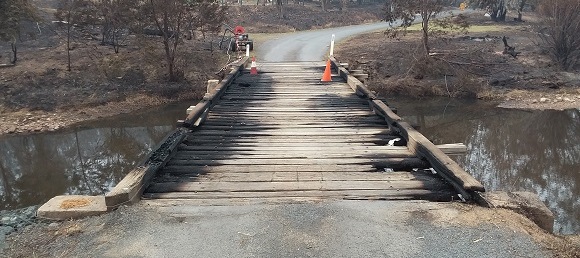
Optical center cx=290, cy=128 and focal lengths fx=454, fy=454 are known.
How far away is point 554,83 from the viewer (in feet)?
71.8

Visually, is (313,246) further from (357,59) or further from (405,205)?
(357,59)

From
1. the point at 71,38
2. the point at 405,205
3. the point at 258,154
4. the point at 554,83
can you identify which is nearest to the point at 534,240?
the point at 405,205

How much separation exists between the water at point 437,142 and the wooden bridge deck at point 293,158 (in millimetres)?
4297

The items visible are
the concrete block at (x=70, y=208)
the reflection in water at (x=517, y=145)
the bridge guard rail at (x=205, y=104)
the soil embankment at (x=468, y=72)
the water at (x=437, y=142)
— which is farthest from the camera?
the soil embankment at (x=468, y=72)

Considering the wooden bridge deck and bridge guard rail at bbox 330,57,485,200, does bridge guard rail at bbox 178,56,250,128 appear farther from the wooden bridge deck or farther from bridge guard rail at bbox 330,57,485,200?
bridge guard rail at bbox 330,57,485,200

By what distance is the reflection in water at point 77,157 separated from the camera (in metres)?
11.8

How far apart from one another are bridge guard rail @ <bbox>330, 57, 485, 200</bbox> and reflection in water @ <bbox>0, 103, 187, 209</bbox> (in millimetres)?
5792

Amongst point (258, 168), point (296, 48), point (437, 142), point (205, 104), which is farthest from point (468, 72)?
point (258, 168)

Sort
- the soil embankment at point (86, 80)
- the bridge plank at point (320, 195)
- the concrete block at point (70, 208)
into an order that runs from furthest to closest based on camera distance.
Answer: the soil embankment at point (86, 80) → the bridge plank at point (320, 195) → the concrete block at point (70, 208)

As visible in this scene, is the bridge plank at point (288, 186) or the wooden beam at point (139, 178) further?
the bridge plank at point (288, 186)

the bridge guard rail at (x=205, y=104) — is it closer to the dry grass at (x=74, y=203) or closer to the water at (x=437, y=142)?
the dry grass at (x=74, y=203)

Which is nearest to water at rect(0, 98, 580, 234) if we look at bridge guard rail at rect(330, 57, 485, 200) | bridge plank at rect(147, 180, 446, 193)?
bridge guard rail at rect(330, 57, 485, 200)

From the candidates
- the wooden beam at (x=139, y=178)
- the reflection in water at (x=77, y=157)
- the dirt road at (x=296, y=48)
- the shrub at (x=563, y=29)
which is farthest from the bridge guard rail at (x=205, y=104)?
the shrub at (x=563, y=29)

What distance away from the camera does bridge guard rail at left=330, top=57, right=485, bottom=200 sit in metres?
5.40
